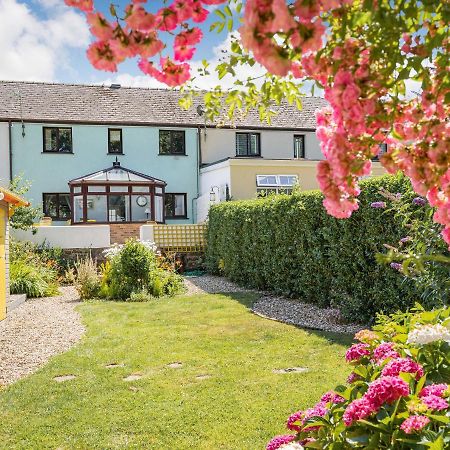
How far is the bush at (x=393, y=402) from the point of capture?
8.88 feet

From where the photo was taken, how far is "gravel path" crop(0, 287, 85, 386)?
297 inches

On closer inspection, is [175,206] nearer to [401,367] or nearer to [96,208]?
[96,208]

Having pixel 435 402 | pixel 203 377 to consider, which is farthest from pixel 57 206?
pixel 435 402

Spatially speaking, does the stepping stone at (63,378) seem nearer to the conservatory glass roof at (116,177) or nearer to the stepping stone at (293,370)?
the stepping stone at (293,370)

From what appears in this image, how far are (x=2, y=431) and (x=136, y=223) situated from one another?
1982 cm

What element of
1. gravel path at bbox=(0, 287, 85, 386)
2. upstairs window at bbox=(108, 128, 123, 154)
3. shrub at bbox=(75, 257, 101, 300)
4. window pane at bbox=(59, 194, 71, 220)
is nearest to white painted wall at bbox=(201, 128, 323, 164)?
upstairs window at bbox=(108, 128, 123, 154)

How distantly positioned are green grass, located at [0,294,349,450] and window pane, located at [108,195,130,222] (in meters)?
16.3

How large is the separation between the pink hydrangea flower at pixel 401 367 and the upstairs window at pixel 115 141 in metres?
24.8

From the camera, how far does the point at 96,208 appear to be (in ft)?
83.3

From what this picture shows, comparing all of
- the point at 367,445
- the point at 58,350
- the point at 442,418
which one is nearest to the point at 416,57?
the point at 442,418

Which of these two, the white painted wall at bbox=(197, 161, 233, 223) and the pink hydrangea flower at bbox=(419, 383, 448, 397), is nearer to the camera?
the pink hydrangea flower at bbox=(419, 383, 448, 397)

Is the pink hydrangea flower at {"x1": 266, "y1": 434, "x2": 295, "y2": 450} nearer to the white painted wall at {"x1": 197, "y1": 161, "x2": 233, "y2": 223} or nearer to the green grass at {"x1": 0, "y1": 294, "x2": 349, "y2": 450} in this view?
the green grass at {"x1": 0, "y1": 294, "x2": 349, "y2": 450}

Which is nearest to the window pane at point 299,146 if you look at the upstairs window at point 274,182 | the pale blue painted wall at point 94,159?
the upstairs window at point 274,182

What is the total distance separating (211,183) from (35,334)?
17407 millimetres
